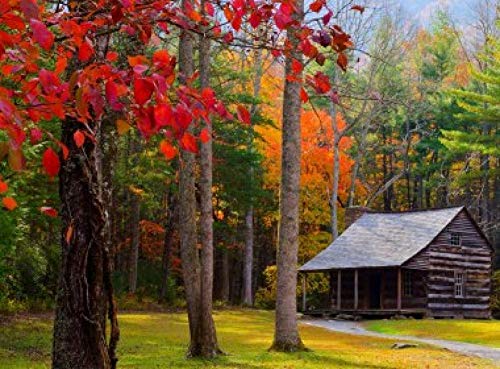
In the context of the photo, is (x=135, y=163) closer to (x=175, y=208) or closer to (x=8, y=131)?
(x=175, y=208)

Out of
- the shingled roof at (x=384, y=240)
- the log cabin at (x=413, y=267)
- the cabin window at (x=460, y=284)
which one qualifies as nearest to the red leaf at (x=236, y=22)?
the shingled roof at (x=384, y=240)

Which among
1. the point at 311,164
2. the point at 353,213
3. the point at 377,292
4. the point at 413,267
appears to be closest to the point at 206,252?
the point at 413,267

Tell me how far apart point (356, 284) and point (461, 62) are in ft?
119

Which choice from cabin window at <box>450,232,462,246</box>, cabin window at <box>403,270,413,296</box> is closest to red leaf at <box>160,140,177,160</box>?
cabin window at <box>403,270,413,296</box>

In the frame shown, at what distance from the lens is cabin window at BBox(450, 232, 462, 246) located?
4338 centimetres

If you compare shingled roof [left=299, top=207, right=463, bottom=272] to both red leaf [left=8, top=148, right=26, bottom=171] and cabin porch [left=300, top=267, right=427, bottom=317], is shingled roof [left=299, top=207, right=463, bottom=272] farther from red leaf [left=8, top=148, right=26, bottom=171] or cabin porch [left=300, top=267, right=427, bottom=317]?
red leaf [left=8, top=148, right=26, bottom=171]

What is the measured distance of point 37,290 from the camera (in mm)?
33875

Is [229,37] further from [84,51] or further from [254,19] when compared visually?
[84,51]

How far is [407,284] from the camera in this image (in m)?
42.8

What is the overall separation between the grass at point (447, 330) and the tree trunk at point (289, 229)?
11096 mm

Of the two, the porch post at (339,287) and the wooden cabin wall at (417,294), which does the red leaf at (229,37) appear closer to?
the wooden cabin wall at (417,294)

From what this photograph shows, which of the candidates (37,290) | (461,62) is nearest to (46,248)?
(37,290)

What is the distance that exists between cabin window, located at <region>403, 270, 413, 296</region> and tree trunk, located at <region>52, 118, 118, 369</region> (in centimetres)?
3740

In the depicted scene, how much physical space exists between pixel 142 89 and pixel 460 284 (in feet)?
142
